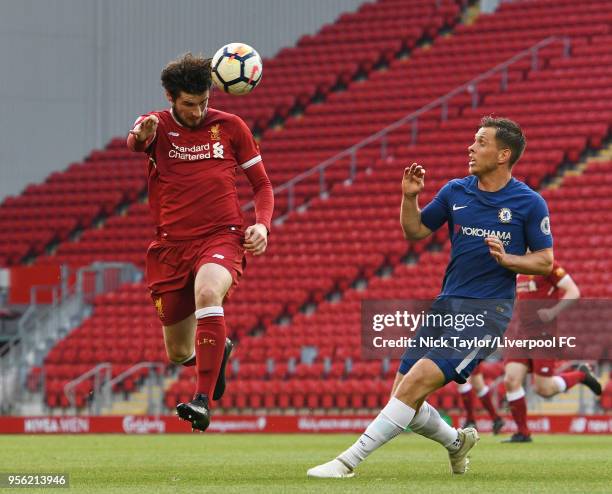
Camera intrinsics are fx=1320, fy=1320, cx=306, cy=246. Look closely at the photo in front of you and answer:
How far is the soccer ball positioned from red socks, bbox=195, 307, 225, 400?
55.4 inches

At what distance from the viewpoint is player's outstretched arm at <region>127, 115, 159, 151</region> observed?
779 centimetres

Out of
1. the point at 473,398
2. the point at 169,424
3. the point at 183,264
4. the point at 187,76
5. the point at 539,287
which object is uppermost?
the point at 187,76

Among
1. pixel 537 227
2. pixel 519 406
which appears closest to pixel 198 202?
pixel 537 227

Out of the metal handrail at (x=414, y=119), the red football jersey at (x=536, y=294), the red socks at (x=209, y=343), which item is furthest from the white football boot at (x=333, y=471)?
the metal handrail at (x=414, y=119)

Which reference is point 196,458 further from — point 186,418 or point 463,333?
point 463,333

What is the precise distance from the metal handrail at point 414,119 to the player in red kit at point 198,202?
1517cm

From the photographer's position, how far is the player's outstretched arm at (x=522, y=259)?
271 inches


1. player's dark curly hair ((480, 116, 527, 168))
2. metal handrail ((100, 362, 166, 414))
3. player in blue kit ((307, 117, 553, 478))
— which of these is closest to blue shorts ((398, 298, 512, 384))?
player in blue kit ((307, 117, 553, 478))

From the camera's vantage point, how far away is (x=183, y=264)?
8.13 meters

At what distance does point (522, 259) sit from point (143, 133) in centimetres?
238

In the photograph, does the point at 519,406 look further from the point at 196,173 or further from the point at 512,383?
the point at 196,173

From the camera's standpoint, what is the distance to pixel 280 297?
21703 mm

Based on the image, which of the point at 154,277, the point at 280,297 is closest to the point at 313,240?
the point at 280,297

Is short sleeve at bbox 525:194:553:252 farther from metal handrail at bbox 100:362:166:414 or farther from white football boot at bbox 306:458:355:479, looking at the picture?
metal handrail at bbox 100:362:166:414
